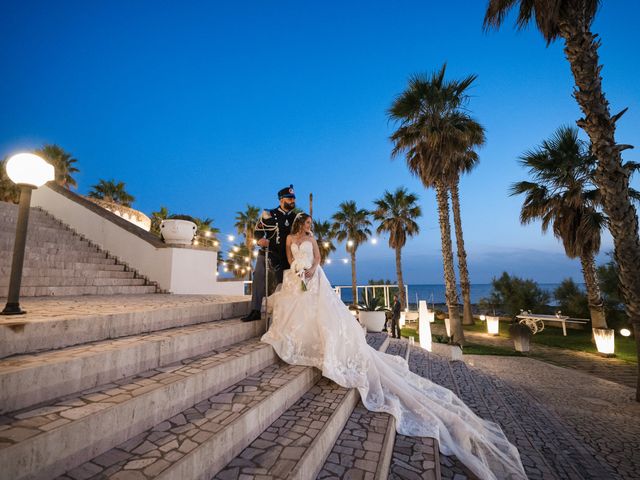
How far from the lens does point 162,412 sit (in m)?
1.96

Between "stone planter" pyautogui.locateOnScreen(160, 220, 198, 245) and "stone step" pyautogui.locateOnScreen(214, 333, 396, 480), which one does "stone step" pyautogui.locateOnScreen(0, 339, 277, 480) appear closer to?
"stone step" pyautogui.locateOnScreen(214, 333, 396, 480)

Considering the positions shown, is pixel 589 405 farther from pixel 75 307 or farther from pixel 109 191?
pixel 109 191

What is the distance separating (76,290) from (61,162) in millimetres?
25733

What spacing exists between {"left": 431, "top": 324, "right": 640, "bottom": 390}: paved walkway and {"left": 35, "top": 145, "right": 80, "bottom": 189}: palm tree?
32479 millimetres

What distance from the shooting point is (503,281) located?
23.9 metres

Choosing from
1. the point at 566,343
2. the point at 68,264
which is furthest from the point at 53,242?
the point at 566,343

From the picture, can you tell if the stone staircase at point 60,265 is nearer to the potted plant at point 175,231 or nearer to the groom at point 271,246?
the potted plant at point 175,231

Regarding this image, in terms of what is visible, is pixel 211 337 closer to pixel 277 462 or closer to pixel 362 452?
pixel 277 462

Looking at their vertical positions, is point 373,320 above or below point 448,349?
above

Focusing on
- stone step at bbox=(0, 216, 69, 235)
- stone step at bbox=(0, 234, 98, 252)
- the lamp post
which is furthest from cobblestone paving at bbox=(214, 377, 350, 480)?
stone step at bbox=(0, 216, 69, 235)

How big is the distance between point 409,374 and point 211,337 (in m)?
2.92

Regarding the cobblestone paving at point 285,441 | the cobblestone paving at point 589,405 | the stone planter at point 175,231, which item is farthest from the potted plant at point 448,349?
the stone planter at point 175,231

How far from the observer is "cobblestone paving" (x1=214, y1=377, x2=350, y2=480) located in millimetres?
1746

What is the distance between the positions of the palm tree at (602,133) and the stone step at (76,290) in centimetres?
1073
